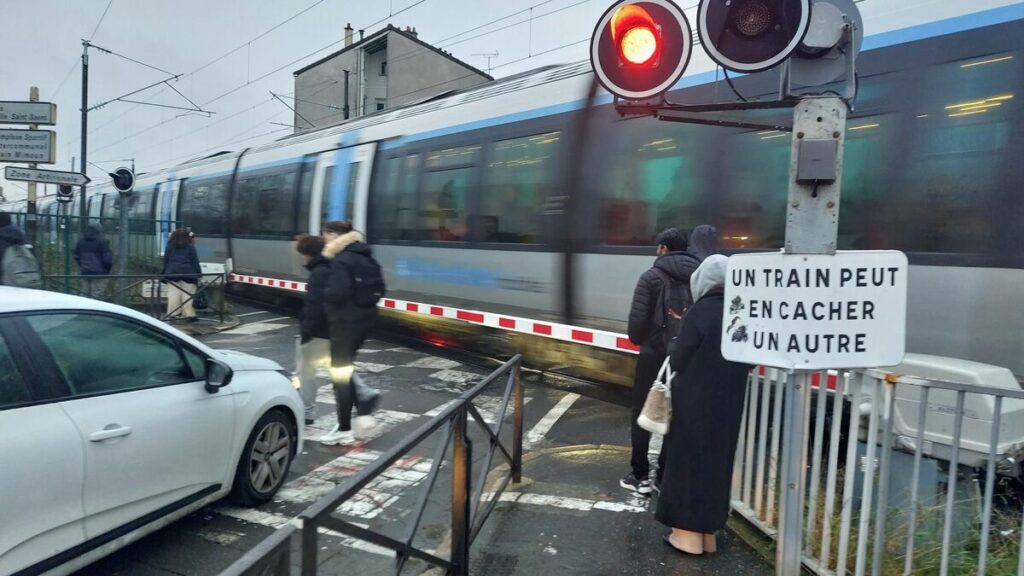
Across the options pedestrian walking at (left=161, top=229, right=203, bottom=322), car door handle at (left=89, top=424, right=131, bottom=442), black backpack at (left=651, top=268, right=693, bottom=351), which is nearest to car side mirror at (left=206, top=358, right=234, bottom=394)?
car door handle at (left=89, top=424, right=131, bottom=442)

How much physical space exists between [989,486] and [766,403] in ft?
3.75

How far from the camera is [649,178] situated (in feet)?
21.8

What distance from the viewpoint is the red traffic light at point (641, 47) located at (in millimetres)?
3184

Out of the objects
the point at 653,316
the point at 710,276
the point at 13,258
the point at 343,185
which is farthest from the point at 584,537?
the point at 343,185

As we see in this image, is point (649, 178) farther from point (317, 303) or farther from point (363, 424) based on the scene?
point (363, 424)

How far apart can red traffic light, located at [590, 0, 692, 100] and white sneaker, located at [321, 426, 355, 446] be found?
370 centimetres

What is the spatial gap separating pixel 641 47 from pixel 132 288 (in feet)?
33.8

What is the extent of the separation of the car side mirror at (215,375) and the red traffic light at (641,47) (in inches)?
106

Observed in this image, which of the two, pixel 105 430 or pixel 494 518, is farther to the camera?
pixel 494 518

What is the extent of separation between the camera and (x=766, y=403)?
3.67 meters

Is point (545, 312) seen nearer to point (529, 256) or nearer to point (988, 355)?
point (529, 256)

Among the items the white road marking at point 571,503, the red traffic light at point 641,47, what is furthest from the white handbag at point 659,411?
the red traffic light at point 641,47

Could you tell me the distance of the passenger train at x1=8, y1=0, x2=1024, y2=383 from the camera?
453 cm

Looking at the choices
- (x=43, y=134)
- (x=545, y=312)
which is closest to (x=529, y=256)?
(x=545, y=312)
